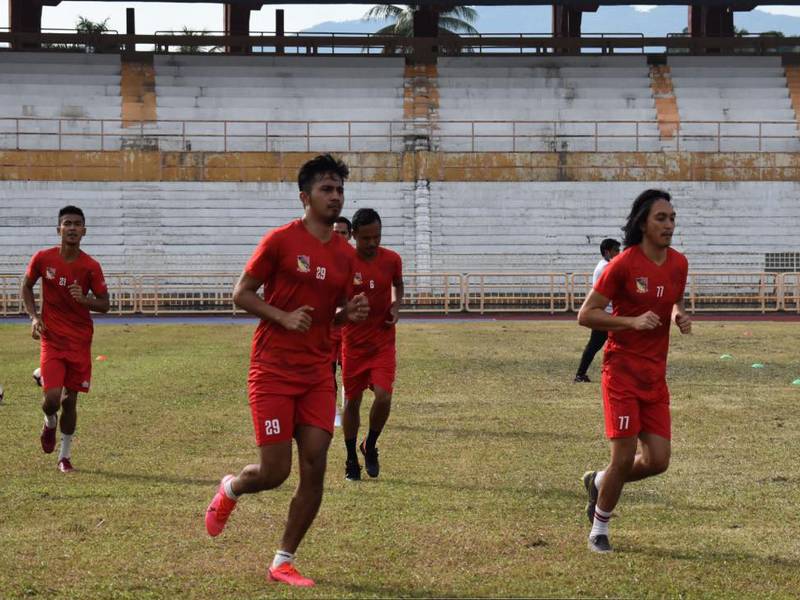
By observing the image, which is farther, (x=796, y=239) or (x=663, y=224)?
(x=796, y=239)

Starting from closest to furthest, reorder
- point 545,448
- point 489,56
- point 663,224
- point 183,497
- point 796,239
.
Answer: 1. point 663,224
2. point 183,497
3. point 545,448
4. point 796,239
5. point 489,56

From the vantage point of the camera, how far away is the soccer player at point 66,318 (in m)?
11.0

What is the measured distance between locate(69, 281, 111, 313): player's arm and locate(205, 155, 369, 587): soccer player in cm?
403

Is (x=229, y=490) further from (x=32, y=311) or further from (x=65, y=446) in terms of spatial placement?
(x=32, y=311)

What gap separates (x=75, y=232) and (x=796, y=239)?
3390cm

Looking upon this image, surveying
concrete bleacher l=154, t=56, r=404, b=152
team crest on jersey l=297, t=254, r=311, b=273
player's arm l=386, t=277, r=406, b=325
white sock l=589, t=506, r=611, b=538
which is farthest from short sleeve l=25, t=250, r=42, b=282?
concrete bleacher l=154, t=56, r=404, b=152

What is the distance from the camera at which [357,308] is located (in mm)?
7277

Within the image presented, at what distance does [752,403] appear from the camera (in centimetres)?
1588

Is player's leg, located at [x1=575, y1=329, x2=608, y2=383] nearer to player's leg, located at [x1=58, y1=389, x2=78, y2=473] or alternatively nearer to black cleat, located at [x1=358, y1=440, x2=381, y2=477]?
Answer: black cleat, located at [x1=358, y1=440, x2=381, y2=477]

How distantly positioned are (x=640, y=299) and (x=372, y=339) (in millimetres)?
3396

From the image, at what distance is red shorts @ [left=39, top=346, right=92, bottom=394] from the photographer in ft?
36.1

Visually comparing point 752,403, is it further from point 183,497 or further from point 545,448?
point 183,497

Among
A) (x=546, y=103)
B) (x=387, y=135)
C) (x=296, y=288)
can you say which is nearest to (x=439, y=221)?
(x=387, y=135)

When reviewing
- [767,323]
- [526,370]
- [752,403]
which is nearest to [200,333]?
[526,370]
